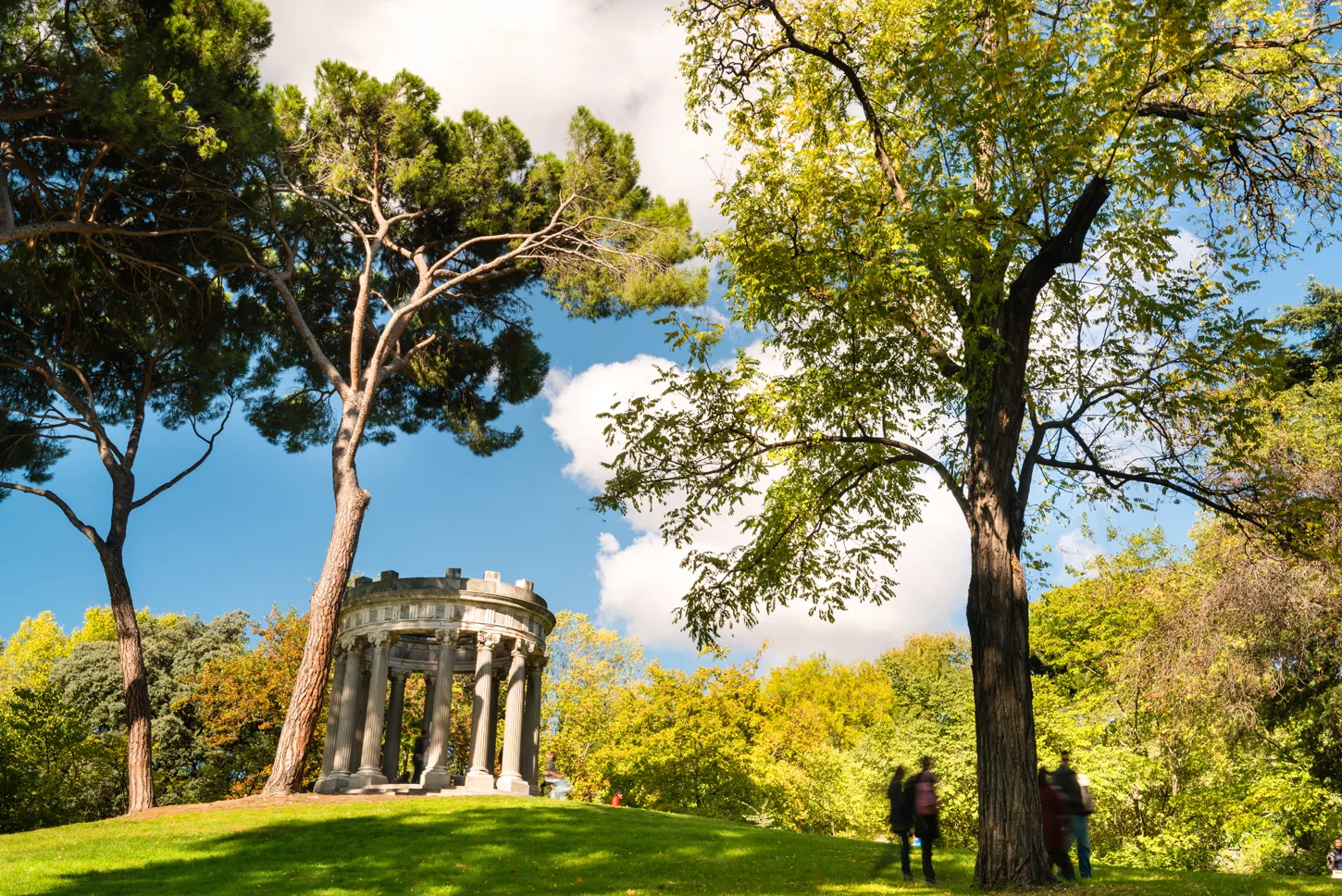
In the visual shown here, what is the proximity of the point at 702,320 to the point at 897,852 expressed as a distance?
814cm

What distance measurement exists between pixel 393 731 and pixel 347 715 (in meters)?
4.08

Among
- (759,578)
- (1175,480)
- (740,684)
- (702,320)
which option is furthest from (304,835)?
(740,684)

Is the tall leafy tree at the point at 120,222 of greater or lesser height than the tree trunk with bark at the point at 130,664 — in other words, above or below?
above

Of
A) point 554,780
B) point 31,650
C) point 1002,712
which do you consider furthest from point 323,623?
point 31,650

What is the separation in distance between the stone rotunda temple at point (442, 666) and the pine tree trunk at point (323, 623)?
3288 millimetres

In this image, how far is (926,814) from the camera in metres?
11.5

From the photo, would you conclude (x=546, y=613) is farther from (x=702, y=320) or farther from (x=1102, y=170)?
(x=1102, y=170)

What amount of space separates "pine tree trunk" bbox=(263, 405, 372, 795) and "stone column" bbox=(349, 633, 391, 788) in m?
3.17

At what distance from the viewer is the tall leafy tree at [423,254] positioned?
74.9 ft

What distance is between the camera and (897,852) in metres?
13.5

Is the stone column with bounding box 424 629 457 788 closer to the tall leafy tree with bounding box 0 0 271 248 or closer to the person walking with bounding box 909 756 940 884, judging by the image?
the tall leafy tree with bounding box 0 0 271 248

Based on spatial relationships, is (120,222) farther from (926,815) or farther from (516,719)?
(926,815)

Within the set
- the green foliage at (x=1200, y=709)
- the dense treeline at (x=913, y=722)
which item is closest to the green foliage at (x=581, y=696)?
the dense treeline at (x=913, y=722)

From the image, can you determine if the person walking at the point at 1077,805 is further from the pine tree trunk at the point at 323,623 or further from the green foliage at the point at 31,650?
the green foliage at the point at 31,650
